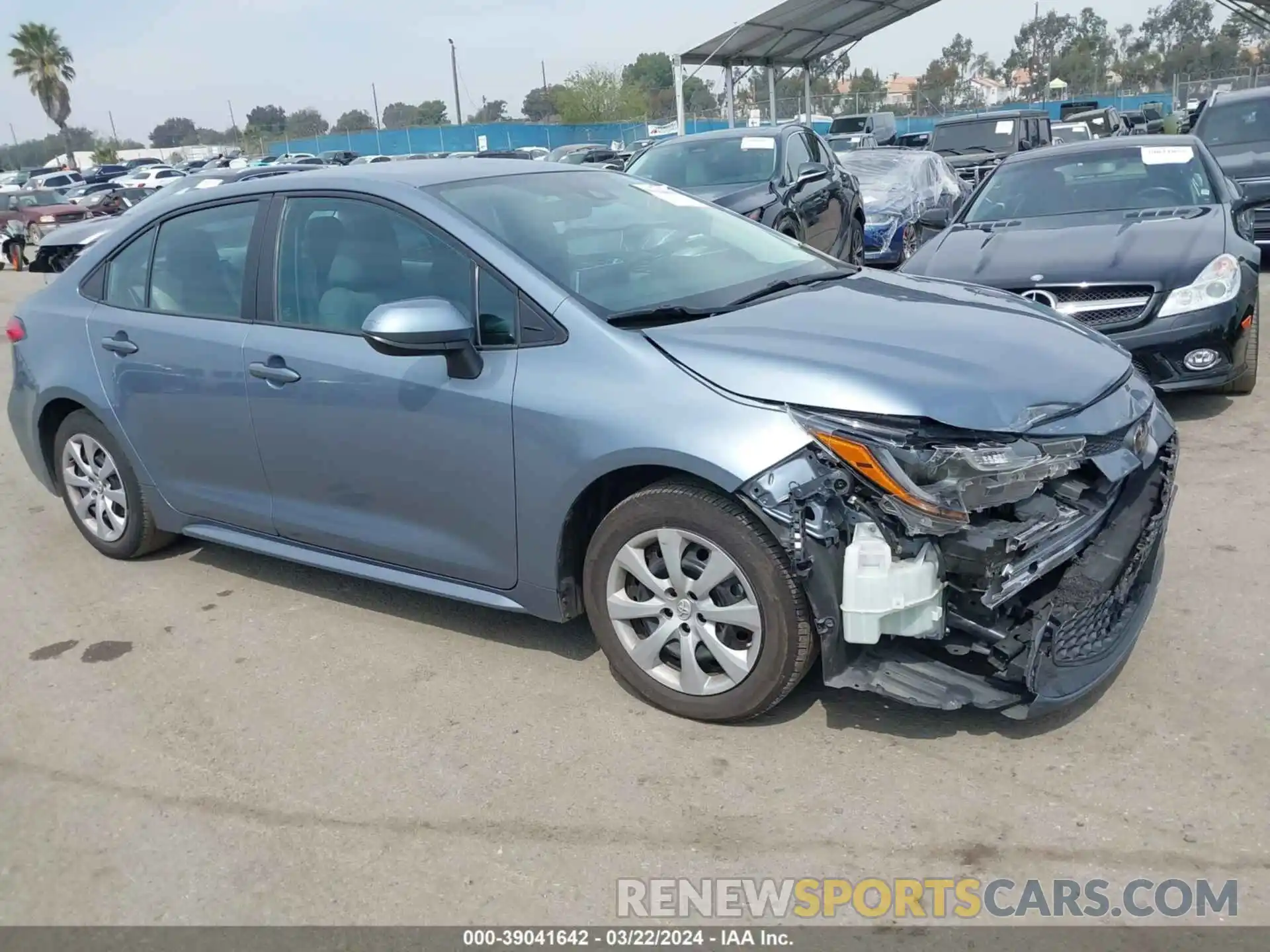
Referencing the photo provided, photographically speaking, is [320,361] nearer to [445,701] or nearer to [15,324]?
[445,701]

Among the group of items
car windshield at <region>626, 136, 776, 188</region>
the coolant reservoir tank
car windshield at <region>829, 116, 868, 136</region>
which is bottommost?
the coolant reservoir tank

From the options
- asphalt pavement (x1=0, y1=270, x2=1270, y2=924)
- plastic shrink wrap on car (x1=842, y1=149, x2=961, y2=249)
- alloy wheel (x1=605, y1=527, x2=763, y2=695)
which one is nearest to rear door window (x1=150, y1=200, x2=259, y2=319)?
asphalt pavement (x1=0, y1=270, x2=1270, y2=924)

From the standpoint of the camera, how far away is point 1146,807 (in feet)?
9.35

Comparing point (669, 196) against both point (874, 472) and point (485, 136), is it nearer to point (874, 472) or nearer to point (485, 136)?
point (874, 472)

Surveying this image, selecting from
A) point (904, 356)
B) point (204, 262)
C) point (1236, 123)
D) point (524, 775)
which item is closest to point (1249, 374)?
point (904, 356)

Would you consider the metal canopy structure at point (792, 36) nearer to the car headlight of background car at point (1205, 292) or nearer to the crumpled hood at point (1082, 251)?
the crumpled hood at point (1082, 251)

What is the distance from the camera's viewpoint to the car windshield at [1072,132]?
17375 millimetres

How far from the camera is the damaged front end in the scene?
2.96m

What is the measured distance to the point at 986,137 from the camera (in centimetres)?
1677

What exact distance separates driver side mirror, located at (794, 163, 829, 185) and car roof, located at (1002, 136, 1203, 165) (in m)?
2.50

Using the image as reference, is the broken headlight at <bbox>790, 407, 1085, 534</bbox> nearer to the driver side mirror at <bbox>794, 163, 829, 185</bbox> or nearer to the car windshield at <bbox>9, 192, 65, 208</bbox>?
the driver side mirror at <bbox>794, 163, 829, 185</bbox>

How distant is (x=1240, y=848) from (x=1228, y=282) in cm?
394

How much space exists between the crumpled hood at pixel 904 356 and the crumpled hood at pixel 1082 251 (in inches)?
84.2

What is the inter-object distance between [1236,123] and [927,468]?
40.5 feet
